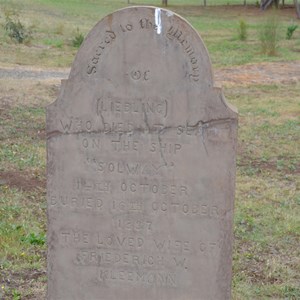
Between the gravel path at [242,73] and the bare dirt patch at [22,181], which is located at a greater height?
the gravel path at [242,73]

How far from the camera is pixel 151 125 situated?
157 inches

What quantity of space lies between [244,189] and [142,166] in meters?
3.96

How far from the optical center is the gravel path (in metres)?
15.8

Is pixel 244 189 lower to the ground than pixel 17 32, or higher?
lower

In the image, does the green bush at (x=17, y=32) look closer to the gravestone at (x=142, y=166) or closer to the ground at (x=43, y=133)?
the ground at (x=43, y=133)

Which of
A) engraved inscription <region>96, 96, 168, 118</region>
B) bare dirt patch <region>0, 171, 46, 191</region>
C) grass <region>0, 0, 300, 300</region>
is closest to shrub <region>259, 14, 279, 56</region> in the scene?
grass <region>0, 0, 300, 300</region>

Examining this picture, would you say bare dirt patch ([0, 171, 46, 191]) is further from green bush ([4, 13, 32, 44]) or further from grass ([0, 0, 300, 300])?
green bush ([4, 13, 32, 44])

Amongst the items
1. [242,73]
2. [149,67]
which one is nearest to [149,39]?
[149,67]

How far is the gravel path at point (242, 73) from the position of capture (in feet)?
51.7

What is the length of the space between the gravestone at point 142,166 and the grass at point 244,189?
1071 mm

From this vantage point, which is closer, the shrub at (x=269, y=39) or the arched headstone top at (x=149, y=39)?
the arched headstone top at (x=149, y=39)

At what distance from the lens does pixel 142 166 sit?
13.3 feet

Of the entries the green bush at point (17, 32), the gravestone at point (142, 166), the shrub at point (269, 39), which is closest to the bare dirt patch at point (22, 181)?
the gravestone at point (142, 166)

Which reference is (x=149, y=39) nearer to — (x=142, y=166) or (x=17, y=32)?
(x=142, y=166)
